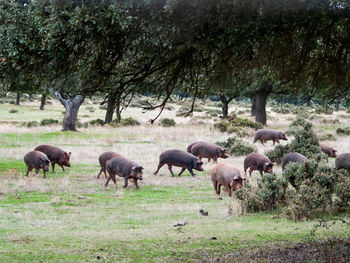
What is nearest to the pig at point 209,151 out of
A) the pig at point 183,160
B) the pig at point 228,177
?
the pig at point 183,160

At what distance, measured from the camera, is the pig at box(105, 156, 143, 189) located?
53.0ft

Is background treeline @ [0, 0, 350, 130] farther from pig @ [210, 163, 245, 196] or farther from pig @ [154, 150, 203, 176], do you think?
pig @ [154, 150, 203, 176]

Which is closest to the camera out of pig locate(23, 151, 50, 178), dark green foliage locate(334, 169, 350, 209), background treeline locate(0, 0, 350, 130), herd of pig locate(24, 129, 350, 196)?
background treeline locate(0, 0, 350, 130)

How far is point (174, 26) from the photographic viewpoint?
6430 mm

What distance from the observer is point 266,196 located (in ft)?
39.4

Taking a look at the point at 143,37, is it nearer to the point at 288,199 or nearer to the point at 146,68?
the point at 146,68

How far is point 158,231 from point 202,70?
3.80 metres

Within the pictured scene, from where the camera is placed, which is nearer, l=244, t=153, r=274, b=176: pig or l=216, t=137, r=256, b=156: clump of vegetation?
l=244, t=153, r=274, b=176: pig

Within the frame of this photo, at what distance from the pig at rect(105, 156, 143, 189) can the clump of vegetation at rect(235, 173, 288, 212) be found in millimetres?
5030

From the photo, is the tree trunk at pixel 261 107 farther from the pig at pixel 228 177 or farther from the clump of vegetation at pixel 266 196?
the clump of vegetation at pixel 266 196

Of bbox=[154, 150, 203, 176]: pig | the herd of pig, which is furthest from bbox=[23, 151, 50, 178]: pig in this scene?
bbox=[154, 150, 203, 176]: pig

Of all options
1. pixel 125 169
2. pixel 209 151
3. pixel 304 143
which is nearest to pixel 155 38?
pixel 125 169

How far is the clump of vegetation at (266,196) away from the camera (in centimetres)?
1205

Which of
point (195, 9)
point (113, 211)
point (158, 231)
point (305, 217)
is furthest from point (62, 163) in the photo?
point (195, 9)
